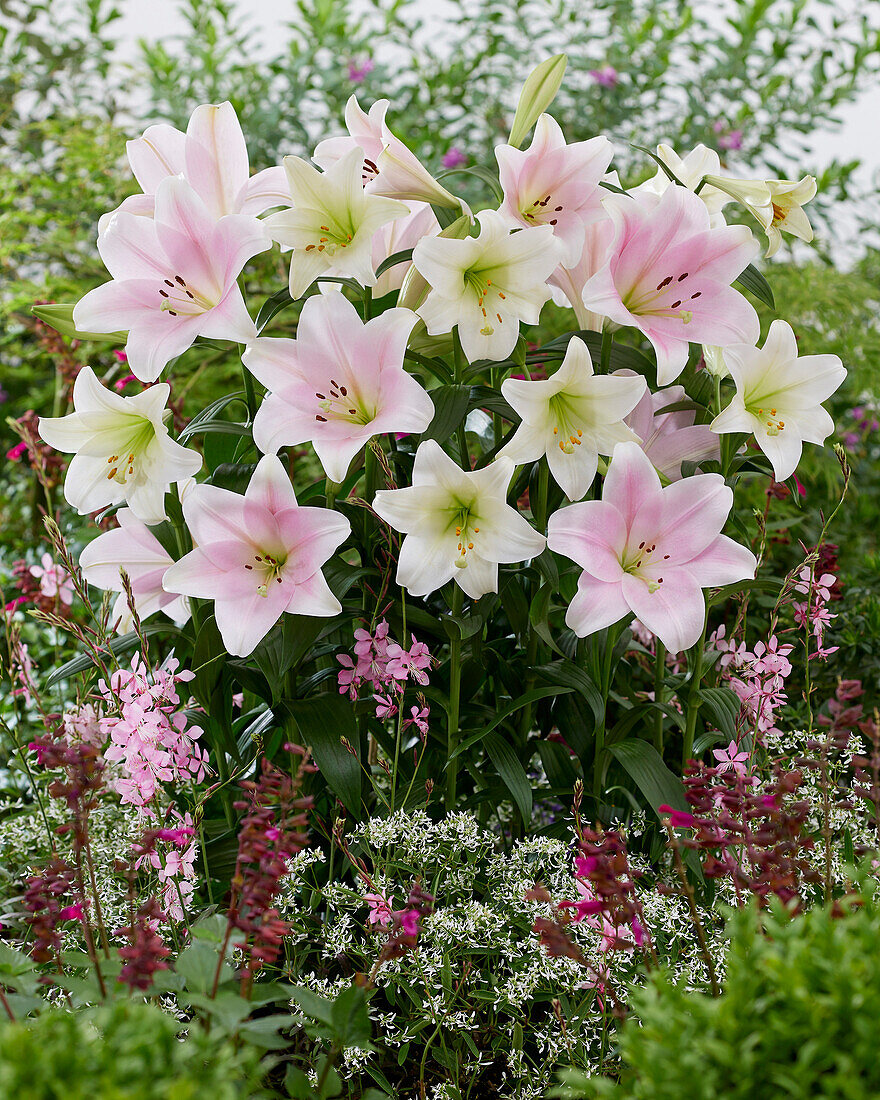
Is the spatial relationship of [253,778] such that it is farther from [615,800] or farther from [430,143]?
[430,143]

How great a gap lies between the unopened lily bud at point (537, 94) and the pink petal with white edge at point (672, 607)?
559 mm

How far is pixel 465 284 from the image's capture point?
110 centimetres

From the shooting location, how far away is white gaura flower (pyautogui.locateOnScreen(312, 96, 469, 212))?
113 cm

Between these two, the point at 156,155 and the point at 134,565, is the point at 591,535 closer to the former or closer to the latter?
the point at 134,565

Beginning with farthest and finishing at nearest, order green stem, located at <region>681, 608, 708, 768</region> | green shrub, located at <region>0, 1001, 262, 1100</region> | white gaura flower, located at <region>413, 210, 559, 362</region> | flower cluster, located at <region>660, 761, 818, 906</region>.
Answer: green stem, located at <region>681, 608, 708, 768</region>
white gaura flower, located at <region>413, 210, 559, 362</region>
flower cluster, located at <region>660, 761, 818, 906</region>
green shrub, located at <region>0, 1001, 262, 1100</region>

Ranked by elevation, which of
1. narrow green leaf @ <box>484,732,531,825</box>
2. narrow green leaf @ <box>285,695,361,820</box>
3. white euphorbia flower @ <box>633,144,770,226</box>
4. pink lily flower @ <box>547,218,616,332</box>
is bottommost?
narrow green leaf @ <box>484,732,531,825</box>

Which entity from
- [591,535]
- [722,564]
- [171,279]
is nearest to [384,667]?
[591,535]

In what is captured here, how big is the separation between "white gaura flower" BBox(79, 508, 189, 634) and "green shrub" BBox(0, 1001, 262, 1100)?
2.19 feet

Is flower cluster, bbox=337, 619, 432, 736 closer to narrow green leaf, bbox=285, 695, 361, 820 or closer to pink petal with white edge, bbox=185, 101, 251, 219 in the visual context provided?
narrow green leaf, bbox=285, 695, 361, 820

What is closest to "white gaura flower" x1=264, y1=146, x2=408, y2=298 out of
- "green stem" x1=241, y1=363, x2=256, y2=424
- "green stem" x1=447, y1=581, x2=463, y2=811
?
"green stem" x1=241, y1=363, x2=256, y2=424

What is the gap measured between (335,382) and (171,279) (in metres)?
0.24

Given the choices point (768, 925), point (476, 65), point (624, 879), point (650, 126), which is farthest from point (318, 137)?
point (768, 925)

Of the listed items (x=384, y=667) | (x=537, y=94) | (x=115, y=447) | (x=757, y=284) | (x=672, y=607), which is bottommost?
(x=384, y=667)

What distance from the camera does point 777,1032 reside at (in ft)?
2.21
